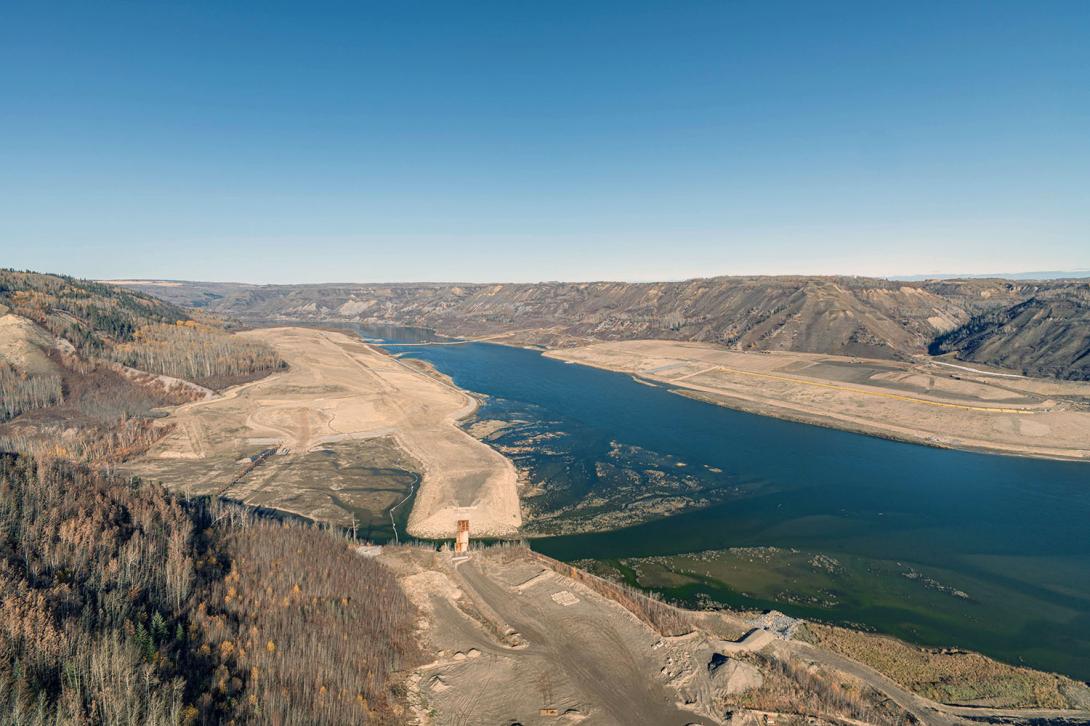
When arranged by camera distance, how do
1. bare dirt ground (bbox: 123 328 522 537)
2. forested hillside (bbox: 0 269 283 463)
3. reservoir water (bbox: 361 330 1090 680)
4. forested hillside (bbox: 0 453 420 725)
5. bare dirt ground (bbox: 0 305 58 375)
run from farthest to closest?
bare dirt ground (bbox: 0 305 58 375) → forested hillside (bbox: 0 269 283 463) → bare dirt ground (bbox: 123 328 522 537) → reservoir water (bbox: 361 330 1090 680) → forested hillside (bbox: 0 453 420 725)

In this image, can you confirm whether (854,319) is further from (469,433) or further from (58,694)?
(58,694)

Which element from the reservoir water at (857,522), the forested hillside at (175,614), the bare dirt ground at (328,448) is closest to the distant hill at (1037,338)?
the reservoir water at (857,522)

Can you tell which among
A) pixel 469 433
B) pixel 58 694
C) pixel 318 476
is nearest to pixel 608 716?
pixel 58 694

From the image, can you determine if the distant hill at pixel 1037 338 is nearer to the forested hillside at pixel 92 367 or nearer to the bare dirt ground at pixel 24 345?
the forested hillside at pixel 92 367

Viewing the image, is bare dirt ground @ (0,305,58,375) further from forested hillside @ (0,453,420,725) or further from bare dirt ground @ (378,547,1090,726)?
bare dirt ground @ (378,547,1090,726)

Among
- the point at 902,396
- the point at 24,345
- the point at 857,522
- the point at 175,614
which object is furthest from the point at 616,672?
the point at 24,345

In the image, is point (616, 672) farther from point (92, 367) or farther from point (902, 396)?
point (92, 367)

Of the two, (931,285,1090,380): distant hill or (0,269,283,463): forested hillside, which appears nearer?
(0,269,283,463): forested hillside

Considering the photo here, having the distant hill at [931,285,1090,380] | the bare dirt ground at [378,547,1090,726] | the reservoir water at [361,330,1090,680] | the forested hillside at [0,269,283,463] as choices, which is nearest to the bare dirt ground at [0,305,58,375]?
the forested hillside at [0,269,283,463]
